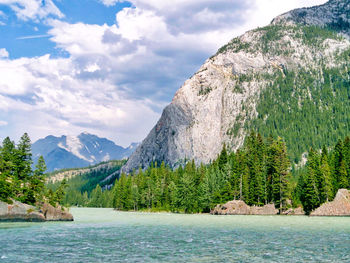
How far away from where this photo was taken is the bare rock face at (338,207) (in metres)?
82.8

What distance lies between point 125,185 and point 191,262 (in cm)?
14321

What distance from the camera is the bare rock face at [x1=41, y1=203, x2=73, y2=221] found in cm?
6444

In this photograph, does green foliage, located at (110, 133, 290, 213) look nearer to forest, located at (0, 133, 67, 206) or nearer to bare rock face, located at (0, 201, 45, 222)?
forest, located at (0, 133, 67, 206)

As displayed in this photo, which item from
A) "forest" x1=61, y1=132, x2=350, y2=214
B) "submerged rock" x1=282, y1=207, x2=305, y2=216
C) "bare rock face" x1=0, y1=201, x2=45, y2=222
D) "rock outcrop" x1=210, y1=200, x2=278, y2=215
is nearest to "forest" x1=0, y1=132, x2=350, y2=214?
"forest" x1=61, y1=132, x2=350, y2=214

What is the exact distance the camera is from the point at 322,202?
92.6 metres

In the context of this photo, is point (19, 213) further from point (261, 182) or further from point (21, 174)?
point (261, 182)

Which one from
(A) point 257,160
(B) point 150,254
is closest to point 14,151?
(B) point 150,254

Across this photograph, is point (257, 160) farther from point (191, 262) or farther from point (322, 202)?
point (191, 262)

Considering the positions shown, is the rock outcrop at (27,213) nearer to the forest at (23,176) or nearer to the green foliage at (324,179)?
the forest at (23,176)

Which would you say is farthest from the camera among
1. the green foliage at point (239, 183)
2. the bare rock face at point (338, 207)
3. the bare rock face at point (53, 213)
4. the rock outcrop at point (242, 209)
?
the green foliage at point (239, 183)

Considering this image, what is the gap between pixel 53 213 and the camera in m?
65.4

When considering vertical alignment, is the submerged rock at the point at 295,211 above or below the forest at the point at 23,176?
below

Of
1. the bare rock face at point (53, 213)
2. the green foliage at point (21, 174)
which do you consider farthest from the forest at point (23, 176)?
the bare rock face at point (53, 213)

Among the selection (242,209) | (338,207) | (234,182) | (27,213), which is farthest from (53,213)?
(338,207)
